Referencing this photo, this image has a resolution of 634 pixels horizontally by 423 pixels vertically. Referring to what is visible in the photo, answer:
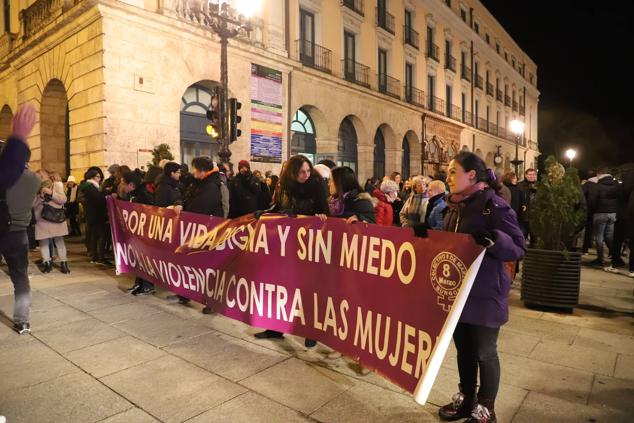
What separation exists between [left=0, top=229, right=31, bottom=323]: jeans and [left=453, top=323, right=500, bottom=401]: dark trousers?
423 cm

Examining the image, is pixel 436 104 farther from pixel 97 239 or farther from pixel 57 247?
pixel 57 247

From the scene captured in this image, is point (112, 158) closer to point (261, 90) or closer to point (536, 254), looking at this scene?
point (261, 90)

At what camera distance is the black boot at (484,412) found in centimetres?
265

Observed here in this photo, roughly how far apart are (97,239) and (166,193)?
329 centimetres

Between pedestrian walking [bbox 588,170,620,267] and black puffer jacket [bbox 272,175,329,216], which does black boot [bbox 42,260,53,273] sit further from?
pedestrian walking [bbox 588,170,620,267]

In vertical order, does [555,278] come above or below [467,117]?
below

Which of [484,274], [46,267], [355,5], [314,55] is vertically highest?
[355,5]

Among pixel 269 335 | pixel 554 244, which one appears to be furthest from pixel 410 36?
pixel 269 335

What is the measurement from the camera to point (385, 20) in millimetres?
22016

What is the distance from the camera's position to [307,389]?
3.22 meters

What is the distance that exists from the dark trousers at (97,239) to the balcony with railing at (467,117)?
2782cm

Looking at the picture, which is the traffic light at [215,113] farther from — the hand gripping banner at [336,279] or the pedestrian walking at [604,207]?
the pedestrian walking at [604,207]

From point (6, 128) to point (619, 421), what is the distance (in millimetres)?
20789

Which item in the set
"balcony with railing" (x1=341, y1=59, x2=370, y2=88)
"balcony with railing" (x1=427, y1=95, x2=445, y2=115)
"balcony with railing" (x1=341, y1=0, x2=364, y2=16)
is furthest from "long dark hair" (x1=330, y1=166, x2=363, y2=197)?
"balcony with railing" (x1=427, y1=95, x2=445, y2=115)
